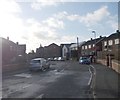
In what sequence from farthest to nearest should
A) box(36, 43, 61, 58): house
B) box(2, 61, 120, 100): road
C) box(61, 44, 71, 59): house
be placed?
box(36, 43, 61, 58): house → box(61, 44, 71, 59): house → box(2, 61, 120, 100): road

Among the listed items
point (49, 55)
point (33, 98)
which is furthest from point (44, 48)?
point (33, 98)

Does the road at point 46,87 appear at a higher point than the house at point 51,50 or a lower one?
lower

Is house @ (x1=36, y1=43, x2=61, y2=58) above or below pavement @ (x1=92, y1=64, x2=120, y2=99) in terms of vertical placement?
above

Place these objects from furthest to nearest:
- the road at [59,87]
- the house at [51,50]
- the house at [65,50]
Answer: the house at [51,50] < the house at [65,50] < the road at [59,87]

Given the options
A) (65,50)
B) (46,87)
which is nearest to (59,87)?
(46,87)

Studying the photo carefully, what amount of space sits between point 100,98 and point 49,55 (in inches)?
5326

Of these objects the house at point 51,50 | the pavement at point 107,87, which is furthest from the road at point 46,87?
the house at point 51,50

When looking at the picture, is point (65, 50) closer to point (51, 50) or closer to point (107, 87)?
point (51, 50)

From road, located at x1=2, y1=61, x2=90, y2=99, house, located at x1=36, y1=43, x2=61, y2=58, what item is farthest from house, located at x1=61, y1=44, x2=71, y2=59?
road, located at x1=2, y1=61, x2=90, y2=99

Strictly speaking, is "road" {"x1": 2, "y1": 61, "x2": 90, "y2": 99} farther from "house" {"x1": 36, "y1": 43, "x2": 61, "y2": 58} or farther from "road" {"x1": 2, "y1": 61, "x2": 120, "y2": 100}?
"house" {"x1": 36, "y1": 43, "x2": 61, "y2": 58}

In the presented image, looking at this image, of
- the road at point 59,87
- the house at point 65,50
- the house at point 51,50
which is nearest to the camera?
the road at point 59,87

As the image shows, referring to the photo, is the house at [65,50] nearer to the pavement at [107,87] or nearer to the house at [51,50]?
the house at [51,50]

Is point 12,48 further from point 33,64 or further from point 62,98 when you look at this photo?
point 62,98

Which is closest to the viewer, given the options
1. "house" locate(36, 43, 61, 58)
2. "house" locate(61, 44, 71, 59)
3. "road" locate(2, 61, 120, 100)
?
"road" locate(2, 61, 120, 100)
